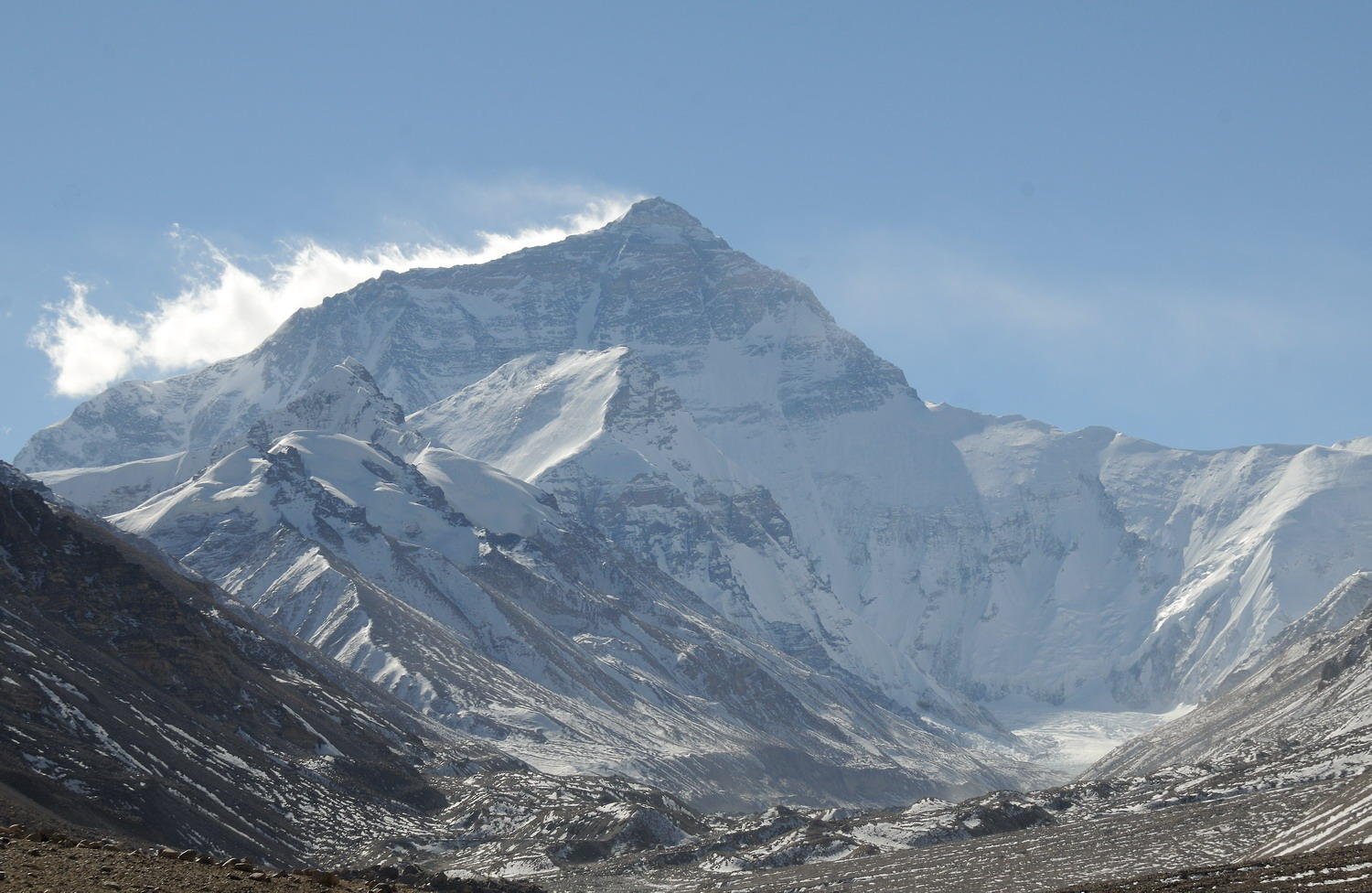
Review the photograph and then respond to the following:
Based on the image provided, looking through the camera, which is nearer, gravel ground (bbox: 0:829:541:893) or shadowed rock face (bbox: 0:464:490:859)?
gravel ground (bbox: 0:829:541:893)

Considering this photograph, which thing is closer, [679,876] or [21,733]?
[21,733]

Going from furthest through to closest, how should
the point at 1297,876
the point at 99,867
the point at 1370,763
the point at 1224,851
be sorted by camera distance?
1. the point at 1370,763
2. the point at 1224,851
3. the point at 1297,876
4. the point at 99,867

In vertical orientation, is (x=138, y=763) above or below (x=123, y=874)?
below

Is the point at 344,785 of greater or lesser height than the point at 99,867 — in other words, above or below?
below

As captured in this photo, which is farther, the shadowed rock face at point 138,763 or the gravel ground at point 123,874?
the shadowed rock face at point 138,763

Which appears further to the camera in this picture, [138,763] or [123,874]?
[138,763]

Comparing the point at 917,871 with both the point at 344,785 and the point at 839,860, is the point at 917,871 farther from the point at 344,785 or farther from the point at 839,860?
the point at 344,785

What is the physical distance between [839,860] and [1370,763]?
50668 mm

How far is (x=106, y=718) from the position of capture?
16438 cm

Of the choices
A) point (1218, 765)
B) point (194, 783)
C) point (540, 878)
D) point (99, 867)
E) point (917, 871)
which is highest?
point (1218, 765)

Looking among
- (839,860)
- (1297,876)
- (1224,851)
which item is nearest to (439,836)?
(839,860)

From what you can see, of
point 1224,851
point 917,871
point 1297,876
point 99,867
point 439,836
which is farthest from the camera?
point 439,836

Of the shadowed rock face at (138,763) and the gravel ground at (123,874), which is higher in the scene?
the gravel ground at (123,874)

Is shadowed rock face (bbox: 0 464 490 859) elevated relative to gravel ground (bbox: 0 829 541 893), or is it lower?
lower
